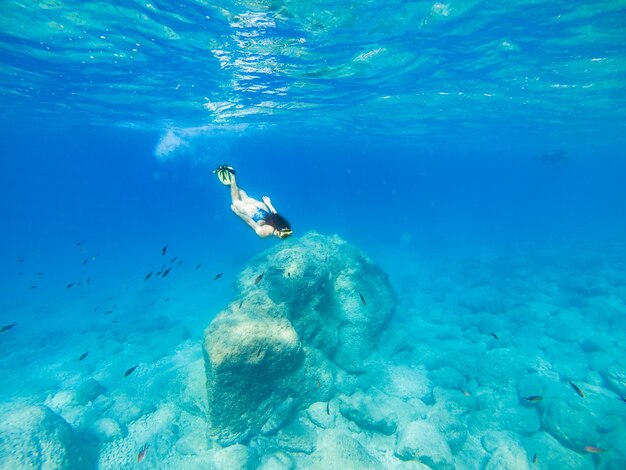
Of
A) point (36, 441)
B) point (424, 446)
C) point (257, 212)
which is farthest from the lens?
point (424, 446)

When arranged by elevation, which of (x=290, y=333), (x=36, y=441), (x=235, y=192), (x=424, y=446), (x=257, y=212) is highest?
(x=235, y=192)

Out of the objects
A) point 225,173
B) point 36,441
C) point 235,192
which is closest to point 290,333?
point 235,192

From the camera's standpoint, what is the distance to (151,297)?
25625 millimetres

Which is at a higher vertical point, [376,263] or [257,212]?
[257,212]

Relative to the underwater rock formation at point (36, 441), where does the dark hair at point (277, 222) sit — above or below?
above

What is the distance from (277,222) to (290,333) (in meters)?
4.32

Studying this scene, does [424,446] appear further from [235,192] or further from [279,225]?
[235,192]

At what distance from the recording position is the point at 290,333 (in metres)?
7.87

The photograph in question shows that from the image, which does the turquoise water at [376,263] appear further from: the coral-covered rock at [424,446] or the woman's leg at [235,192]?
the woman's leg at [235,192]

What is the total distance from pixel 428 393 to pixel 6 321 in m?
29.0

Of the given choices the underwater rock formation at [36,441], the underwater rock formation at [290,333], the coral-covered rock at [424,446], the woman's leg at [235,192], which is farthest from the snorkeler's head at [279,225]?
the underwater rock formation at [36,441]

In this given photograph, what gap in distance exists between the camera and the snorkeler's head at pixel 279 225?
431 centimetres

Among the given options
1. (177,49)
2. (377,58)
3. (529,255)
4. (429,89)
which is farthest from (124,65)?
(529,255)

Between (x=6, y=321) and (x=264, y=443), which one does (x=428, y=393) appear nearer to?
(x=264, y=443)
